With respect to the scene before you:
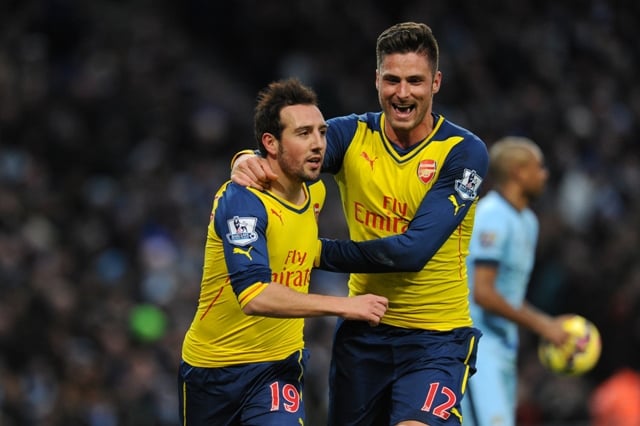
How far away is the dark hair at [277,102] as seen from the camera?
615 cm

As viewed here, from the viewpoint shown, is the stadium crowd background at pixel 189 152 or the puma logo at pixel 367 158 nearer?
the puma logo at pixel 367 158

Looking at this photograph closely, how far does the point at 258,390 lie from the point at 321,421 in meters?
5.83

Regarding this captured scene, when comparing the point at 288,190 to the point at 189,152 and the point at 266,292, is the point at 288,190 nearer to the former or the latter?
the point at 266,292

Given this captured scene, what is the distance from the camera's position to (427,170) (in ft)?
21.0

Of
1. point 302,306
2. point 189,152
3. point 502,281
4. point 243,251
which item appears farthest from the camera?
point 189,152

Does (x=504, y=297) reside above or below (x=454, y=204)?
below

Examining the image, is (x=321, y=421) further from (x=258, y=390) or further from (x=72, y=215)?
(x=258, y=390)

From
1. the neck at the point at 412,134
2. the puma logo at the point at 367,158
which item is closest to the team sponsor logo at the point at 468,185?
the neck at the point at 412,134

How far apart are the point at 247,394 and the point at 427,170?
4.69 feet

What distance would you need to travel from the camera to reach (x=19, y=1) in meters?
15.6

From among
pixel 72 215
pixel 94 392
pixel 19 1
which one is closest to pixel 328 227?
pixel 72 215

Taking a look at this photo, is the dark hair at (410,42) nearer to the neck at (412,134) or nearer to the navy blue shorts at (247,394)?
the neck at (412,134)

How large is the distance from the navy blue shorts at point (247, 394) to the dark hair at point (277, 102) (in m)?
1.16

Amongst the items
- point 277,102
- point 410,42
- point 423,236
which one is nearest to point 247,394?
point 423,236
